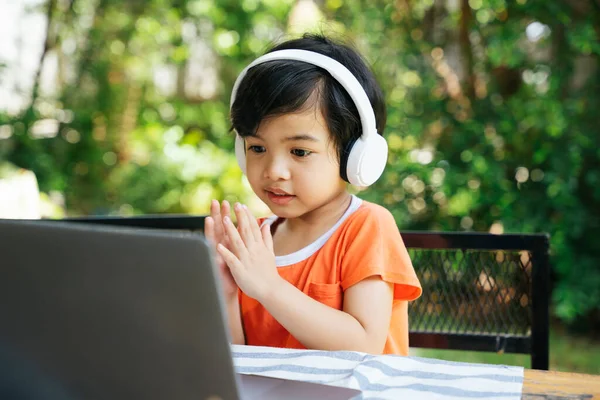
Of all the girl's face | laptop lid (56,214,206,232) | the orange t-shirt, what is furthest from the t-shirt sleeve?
laptop lid (56,214,206,232)

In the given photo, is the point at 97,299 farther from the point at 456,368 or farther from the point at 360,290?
the point at 360,290

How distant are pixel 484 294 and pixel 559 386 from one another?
79cm

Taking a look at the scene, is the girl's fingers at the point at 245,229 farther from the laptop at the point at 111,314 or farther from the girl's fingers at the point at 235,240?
the laptop at the point at 111,314

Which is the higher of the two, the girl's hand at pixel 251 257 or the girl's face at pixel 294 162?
the girl's face at pixel 294 162

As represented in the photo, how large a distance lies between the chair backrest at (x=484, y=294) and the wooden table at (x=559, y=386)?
0.54 metres

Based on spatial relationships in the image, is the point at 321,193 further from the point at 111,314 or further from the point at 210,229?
the point at 111,314

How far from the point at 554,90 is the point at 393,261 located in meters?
2.55

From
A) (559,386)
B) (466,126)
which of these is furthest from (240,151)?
(466,126)

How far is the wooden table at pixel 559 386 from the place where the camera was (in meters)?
0.89

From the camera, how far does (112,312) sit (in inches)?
26.4

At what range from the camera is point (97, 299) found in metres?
0.67

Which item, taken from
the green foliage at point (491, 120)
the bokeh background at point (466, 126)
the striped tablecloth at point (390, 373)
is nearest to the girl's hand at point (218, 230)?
the striped tablecloth at point (390, 373)

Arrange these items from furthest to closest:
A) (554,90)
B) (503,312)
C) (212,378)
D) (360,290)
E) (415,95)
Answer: (415,95)
(554,90)
(503,312)
(360,290)
(212,378)

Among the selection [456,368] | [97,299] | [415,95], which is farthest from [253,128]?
[415,95]
